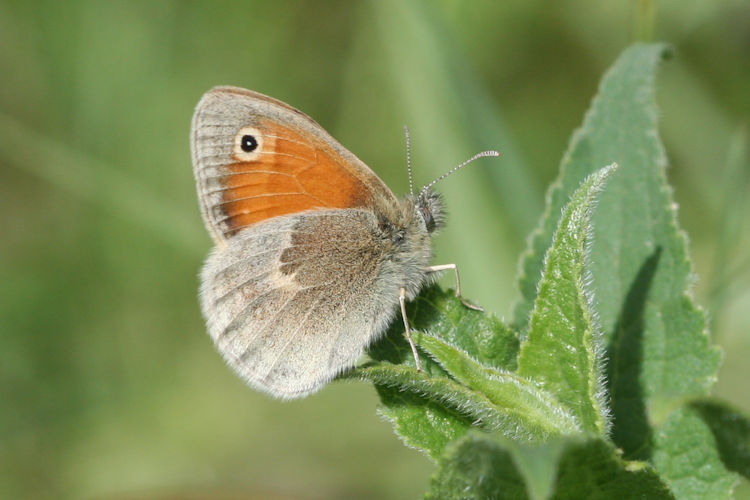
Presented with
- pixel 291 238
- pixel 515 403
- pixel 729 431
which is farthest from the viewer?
pixel 291 238

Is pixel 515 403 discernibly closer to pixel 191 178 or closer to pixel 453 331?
pixel 453 331

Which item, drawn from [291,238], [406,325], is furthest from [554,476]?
[291,238]

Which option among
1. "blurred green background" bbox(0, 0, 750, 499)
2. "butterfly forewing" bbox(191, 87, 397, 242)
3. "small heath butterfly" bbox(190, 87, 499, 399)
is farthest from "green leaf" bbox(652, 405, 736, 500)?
"blurred green background" bbox(0, 0, 750, 499)

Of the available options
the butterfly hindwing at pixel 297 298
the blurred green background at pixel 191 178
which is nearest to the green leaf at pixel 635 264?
the butterfly hindwing at pixel 297 298

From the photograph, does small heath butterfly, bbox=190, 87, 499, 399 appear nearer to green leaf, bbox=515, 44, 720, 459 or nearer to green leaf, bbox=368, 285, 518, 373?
green leaf, bbox=368, 285, 518, 373

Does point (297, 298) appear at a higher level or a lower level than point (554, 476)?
higher

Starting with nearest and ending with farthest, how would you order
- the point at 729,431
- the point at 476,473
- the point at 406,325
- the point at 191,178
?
the point at 476,473, the point at 729,431, the point at 406,325, the point at 191,178

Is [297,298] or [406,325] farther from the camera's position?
[297,298]
